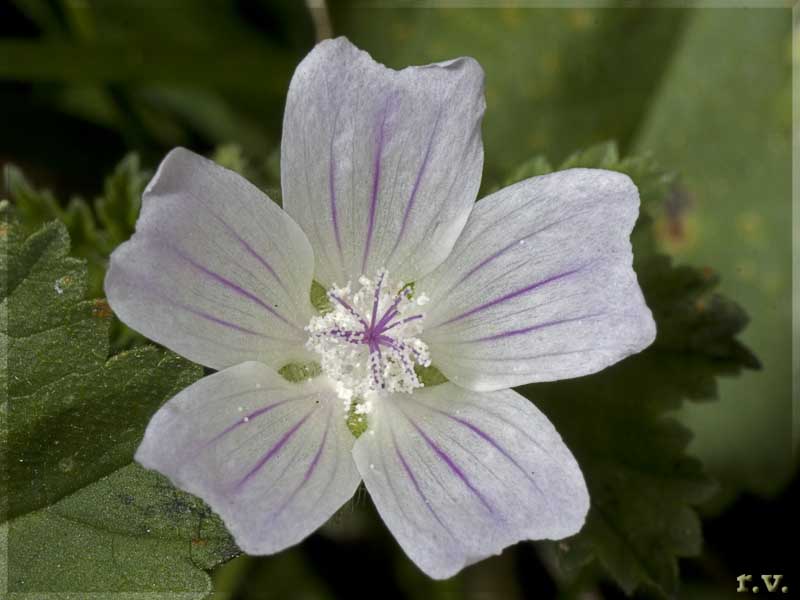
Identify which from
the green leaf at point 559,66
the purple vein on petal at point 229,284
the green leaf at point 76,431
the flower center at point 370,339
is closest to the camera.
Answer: the purple vein on petal at point 229,284

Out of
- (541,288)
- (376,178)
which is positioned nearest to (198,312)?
(376,178)

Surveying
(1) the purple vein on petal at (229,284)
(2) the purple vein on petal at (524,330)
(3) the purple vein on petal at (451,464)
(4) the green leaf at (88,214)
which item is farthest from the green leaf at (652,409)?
(4) the green leaf at (88,214)

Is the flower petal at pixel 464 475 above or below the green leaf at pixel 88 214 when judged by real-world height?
below

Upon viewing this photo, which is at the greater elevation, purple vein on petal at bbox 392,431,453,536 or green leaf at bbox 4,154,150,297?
green leaf at bbox 4,154,150,297

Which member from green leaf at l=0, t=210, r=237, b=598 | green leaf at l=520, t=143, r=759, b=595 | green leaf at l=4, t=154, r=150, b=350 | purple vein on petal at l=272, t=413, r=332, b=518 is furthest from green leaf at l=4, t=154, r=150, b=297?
green leaf at l=520, t=143, r=759, b=595

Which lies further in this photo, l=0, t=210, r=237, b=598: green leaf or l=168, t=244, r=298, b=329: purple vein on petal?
l=0, t=210, r=237, b=598: green leaf

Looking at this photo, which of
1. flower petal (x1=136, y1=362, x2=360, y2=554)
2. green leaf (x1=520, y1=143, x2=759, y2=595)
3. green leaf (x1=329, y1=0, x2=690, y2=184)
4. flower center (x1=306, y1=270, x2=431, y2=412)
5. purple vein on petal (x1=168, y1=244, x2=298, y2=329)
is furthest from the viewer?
green leaf (x1=329, y1=0, x2=690, y2=184)

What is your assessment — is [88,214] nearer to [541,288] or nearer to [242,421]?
[242,421]

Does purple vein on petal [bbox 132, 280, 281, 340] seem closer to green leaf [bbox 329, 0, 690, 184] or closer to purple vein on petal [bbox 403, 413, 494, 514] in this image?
purple vein on petal [bbox 403, 413, 494, 514]

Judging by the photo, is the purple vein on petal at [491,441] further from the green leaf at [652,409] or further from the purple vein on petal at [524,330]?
the green leaf at [652,409]
